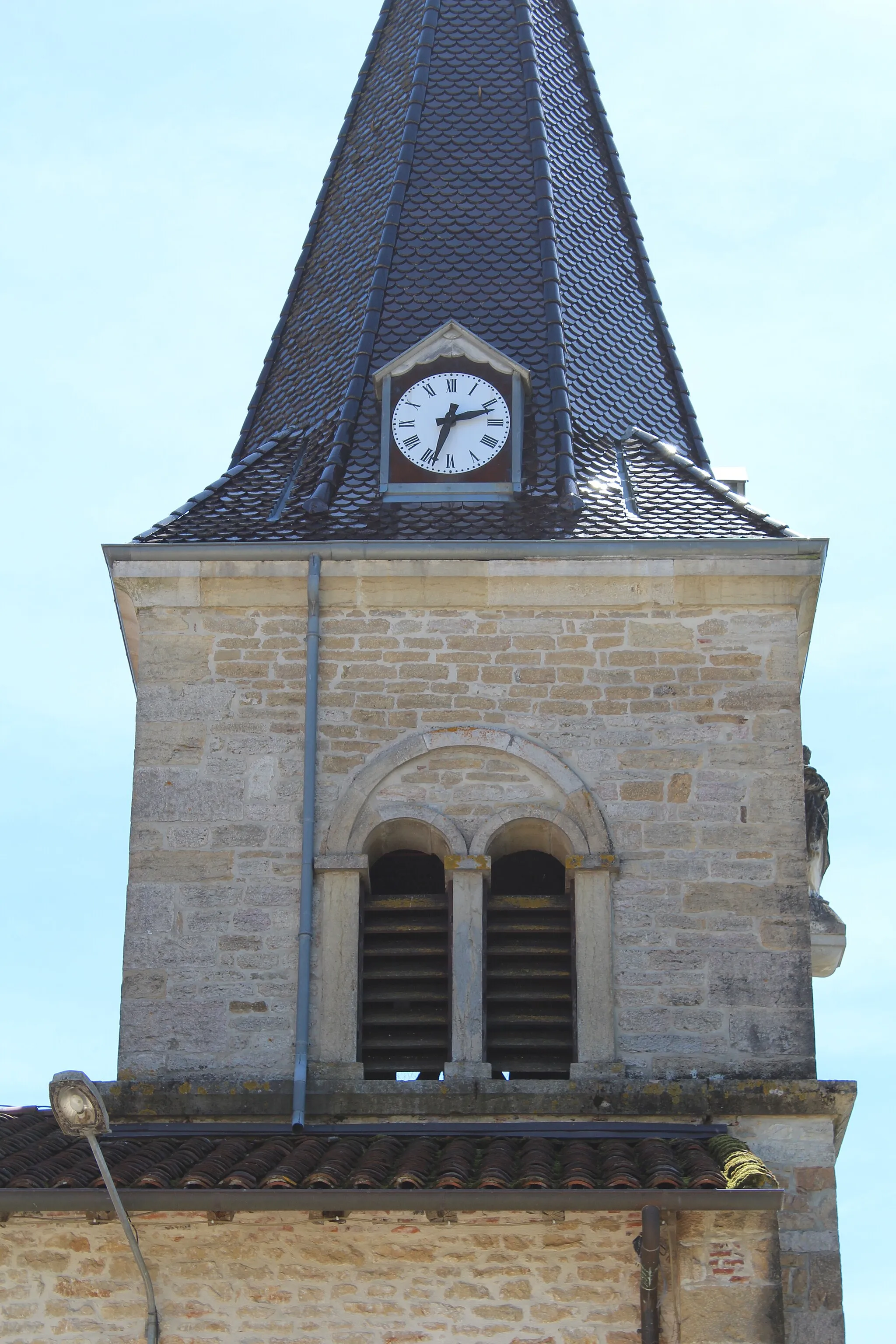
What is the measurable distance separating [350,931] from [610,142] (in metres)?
6.53

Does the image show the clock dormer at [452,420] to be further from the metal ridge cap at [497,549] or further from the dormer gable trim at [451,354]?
the metal ridge cap at [497,549]

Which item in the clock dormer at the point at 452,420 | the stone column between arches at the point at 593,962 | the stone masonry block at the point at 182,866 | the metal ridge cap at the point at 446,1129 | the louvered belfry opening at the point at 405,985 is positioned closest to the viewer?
the metal ridge cap at the point at 446,1129

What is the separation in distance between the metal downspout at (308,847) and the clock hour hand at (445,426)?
1.29 m

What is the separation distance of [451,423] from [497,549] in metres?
1.29

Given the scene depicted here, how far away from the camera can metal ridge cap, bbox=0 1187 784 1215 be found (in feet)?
33.7

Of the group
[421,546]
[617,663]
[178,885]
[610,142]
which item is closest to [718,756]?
[617,663]

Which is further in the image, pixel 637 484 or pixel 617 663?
pixel 637 484

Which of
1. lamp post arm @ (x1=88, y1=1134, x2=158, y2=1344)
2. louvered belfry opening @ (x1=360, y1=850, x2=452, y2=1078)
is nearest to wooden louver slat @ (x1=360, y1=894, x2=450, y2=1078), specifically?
louvered belfry opening @ (x1=360, y1=850, x2=452, y2=1078)

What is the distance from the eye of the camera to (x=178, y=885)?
13180 mm

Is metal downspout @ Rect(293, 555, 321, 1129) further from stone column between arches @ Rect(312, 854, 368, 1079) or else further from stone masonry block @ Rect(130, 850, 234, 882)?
stone masonry block @ Rect(130, 850, 234, 882)

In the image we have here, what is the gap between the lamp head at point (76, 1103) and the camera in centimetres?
984

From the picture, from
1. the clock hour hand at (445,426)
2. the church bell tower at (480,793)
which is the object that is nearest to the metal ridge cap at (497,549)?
the church bell tower at (480,793)

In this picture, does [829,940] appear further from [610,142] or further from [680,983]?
[610,142]

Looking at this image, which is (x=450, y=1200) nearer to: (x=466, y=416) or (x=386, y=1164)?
(x=386, y=1164)
